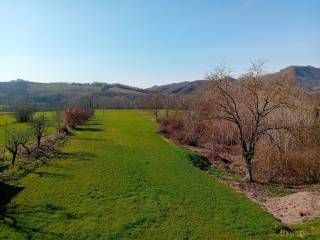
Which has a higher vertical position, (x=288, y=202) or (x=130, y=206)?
(x=130, y=206)

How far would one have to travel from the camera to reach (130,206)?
2080 cm

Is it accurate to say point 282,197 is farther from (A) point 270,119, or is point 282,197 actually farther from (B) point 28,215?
(B) point 28,215

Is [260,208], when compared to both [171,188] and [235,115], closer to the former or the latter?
[171,188]

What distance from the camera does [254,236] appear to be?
17.0 metres

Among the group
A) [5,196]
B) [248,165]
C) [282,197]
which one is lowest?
[282,197]

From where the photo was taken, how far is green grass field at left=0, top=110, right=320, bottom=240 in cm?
1708

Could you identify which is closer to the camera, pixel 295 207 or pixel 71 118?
pixel 295 207

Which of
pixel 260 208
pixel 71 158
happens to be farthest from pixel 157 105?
pixel 260 208

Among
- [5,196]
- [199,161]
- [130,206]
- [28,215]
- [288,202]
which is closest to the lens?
[28,215]

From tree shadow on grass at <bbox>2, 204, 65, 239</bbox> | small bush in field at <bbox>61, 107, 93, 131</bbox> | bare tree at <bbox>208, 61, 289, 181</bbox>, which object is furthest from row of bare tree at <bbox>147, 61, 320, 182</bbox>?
small bush in field at <bbox>61, 107, 93, 131</bbox>

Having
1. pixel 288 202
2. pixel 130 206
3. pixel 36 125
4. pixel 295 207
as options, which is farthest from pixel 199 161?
pixel 130 206

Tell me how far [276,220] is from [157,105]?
74826 mm

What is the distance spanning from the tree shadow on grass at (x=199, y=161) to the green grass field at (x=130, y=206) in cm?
283

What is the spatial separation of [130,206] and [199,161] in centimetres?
1748
